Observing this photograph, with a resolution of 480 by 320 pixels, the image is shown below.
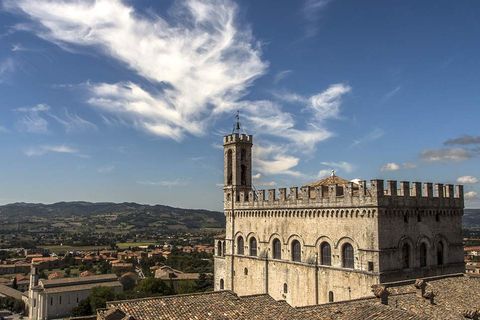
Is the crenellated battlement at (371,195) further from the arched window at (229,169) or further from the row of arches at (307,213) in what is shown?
the arched window at (229,169)

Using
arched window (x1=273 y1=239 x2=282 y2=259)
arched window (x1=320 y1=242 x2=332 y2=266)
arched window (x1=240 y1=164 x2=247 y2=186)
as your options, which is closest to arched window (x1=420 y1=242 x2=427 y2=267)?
arched window (x1=320 y1=242 x2=332 y2=266)

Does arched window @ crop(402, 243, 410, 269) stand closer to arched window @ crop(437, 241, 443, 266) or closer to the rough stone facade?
the rough stone facade

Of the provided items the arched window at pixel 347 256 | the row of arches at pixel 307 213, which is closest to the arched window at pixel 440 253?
the arched window at pixel 347 256

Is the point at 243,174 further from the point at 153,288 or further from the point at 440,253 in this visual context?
the point at 153,288

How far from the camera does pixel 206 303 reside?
739 inches

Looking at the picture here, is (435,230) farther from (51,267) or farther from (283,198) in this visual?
(51,267)

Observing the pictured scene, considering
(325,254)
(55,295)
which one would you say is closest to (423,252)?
(325,254)

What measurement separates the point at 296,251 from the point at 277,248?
220 cm

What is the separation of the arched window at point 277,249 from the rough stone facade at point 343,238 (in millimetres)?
74

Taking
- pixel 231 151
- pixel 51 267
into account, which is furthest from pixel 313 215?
pixel 51 267

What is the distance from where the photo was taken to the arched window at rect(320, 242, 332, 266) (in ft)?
98.9

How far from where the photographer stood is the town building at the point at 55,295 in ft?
283

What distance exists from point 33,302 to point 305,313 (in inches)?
3248

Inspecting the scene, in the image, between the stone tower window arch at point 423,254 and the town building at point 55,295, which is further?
the town building at point 55,295
